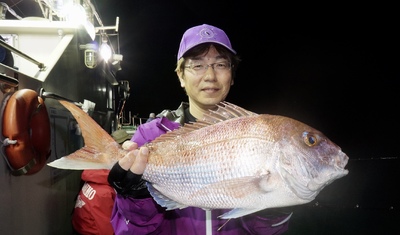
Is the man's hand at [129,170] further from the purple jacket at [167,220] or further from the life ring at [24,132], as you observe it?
the life ring at [24,132]

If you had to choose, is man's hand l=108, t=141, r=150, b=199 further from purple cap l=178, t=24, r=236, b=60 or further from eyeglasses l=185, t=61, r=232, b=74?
purple cap l=178, t=24, r=236, b=60

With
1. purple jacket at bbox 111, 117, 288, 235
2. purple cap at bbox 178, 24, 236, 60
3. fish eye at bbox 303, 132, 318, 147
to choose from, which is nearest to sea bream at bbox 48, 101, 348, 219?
fish eye at bbox 303, 132, 318, 147

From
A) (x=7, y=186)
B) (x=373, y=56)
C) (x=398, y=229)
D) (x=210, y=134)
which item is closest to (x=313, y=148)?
(x=210, y=134)

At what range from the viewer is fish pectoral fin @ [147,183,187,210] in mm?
1968

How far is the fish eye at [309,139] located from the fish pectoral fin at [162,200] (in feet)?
3.05

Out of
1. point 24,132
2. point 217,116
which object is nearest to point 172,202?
point 217,116

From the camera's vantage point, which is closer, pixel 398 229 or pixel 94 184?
pixel 94 184

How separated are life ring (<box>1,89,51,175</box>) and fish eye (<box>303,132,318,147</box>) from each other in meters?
3.26

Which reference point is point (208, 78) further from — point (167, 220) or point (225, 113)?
point (167, 220)

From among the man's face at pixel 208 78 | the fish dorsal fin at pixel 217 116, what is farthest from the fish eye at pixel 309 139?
the man's face at pixel 208 78

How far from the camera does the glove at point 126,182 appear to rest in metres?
2.00

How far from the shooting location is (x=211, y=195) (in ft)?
6.15

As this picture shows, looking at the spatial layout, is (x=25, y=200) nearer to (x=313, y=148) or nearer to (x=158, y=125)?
(x=158, y=125)

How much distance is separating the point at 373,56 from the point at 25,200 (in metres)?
79.2
